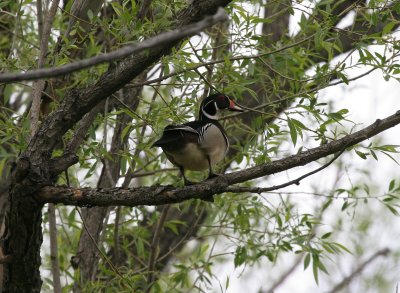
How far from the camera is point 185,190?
329 centimetres

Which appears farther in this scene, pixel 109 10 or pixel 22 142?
pixel 109 10

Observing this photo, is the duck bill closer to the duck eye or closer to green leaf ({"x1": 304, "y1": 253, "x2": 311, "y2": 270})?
the duck eye

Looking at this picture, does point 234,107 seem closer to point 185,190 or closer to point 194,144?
point 194,144

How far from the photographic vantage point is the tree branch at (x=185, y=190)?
10.8 ft

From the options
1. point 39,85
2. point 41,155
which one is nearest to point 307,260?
point 39,85

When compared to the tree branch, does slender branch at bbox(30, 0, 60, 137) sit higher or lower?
higher

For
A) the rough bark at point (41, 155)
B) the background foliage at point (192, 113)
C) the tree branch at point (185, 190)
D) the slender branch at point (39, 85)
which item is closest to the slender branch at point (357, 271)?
the background foliage at point (192, 113)

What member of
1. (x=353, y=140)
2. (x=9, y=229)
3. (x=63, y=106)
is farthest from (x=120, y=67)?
(x=353, y=140)

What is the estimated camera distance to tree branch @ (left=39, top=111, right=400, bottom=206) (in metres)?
3.29

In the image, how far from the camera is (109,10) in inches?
224

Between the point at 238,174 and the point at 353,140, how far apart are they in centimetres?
54

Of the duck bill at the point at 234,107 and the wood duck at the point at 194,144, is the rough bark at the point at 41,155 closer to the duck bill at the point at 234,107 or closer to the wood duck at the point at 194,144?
the wood duck at the point at 194,144

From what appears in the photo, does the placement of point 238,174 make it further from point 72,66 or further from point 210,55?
point 210,55

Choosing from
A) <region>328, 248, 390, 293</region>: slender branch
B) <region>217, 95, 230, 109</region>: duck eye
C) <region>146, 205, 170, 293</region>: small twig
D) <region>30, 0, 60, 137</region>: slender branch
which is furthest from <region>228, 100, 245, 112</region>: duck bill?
<region>328, 248, 390, 293</region>: slender branch
